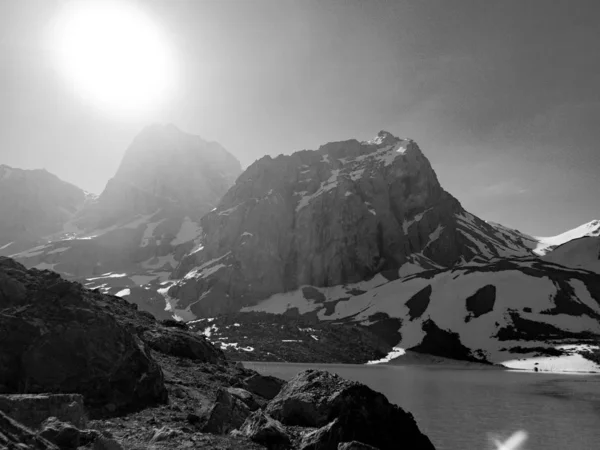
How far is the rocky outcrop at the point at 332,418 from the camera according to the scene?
14.4 meters

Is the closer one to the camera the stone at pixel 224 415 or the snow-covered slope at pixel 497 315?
the stone at pixel 224 415

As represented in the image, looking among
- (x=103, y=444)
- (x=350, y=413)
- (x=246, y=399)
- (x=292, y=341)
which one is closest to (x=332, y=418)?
(x=350, y=413)

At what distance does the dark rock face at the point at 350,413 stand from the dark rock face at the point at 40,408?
23.9ft

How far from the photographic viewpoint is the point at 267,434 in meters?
14.0

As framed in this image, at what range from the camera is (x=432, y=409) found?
41250mm

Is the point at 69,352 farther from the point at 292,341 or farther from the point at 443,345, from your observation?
the point at 443,345

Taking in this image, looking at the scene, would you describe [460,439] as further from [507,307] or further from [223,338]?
[507,307]

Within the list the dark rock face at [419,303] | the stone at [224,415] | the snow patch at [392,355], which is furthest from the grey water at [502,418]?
the dark rock face at [419,303]

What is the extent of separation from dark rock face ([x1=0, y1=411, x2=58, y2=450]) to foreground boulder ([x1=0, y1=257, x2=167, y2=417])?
11.0 meters

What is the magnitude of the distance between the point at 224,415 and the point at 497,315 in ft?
550

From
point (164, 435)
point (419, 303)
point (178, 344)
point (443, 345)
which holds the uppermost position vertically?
point (178, 344)

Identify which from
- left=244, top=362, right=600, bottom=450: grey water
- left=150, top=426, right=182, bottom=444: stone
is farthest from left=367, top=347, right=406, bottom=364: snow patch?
left=150, top=426, right=182, bottom=444: stone

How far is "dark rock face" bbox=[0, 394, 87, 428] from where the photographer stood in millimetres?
11305

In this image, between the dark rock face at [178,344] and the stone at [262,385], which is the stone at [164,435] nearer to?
the stone at [262,385]
